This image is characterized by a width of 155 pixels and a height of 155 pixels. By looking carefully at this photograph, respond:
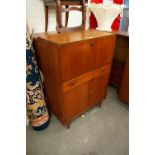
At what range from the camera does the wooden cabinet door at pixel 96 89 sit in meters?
1.34

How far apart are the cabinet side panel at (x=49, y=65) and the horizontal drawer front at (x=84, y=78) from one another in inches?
2.7

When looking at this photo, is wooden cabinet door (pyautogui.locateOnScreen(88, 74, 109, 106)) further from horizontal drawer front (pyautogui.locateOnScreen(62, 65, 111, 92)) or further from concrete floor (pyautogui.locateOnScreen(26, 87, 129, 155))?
concrete floor (pyautogui.locateOnScreen(26, 87, 129, 155))

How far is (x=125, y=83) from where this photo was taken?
1.58 m

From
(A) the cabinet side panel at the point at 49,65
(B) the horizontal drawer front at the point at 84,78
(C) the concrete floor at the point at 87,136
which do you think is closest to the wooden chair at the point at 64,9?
(A) the cabinet side panel at the point at 49,65

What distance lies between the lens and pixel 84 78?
1.20m

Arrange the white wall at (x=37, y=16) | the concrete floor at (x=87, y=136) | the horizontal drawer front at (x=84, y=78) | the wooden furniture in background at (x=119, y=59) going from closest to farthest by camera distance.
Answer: the horizontal drawer front at (x=84, y=78)
the concrete floor at (x=87, y=136)
the white wall at (x=37, y=16)
the wooden furniture in background at (x=119, y=59)

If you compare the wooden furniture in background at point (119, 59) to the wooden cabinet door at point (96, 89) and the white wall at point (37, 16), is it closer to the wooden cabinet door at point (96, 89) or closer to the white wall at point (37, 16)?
the wooden cabinet door at point (96, 89)

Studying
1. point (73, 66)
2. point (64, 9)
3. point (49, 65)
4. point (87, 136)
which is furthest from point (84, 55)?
point (87, 136)

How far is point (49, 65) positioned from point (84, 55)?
0.30 metres

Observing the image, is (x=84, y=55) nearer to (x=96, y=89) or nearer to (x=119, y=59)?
(x=96, y=89)
